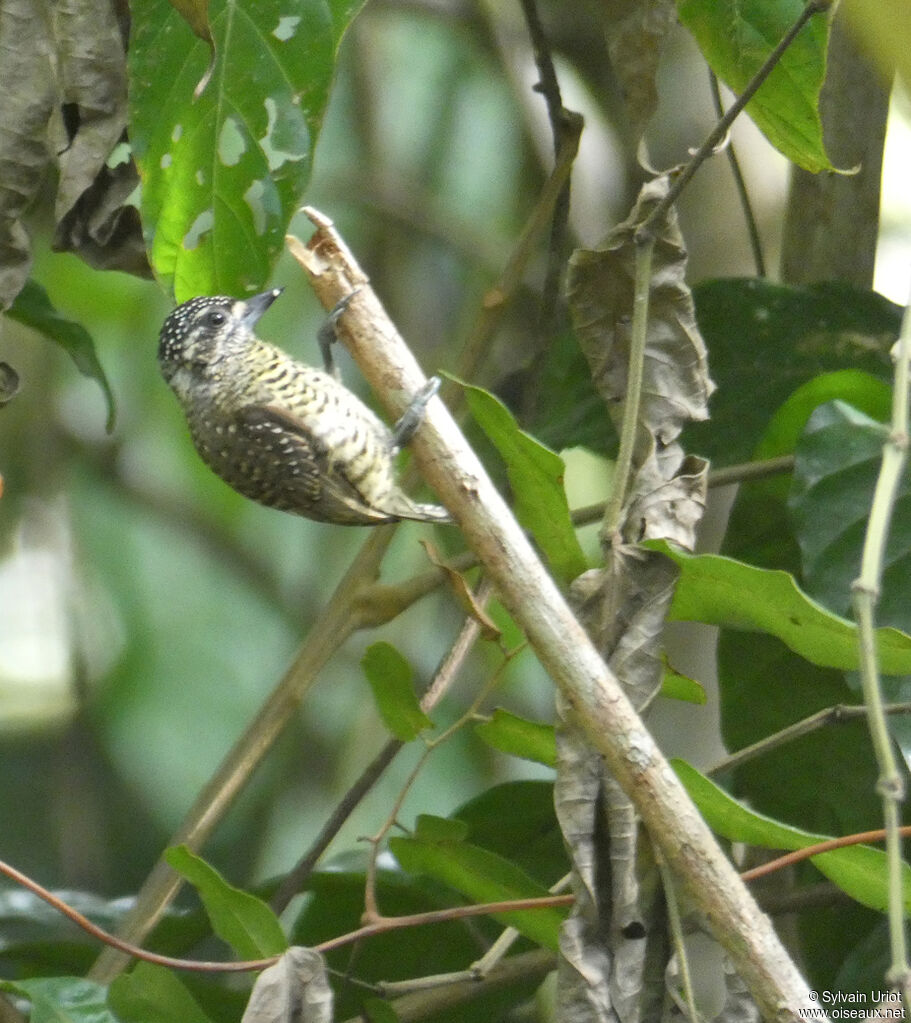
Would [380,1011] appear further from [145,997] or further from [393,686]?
[393,686]

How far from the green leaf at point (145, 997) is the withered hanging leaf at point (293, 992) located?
0.48 ft

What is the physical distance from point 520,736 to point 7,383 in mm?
667

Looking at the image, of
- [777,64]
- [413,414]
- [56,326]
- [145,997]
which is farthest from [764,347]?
[145,997]

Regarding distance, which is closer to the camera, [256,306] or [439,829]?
[439,829]

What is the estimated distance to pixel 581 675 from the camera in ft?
3.26

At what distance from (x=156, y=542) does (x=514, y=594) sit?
2.38 m

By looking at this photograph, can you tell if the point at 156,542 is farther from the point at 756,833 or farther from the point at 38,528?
the point at 756,833

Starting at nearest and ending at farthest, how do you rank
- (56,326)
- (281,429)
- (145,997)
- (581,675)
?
(581,675) < (145,997) < (56,326) < (281,429)

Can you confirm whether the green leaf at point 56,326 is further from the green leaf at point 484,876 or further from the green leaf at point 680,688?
the green leaf at point 680,688

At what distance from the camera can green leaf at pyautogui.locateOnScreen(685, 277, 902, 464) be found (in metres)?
1.58

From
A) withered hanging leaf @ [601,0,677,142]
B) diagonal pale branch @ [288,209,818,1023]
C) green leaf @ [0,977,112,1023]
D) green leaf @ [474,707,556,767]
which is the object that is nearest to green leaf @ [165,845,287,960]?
green leaf @ [0,977,112,1023]

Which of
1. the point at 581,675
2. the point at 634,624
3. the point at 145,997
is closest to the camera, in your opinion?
the point at 581,675

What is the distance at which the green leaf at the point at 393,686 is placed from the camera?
49.8 inches

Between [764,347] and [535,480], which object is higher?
[764,347]
